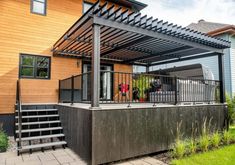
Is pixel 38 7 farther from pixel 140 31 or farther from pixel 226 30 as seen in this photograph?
pixel 226 30

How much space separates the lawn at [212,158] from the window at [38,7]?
7468mm

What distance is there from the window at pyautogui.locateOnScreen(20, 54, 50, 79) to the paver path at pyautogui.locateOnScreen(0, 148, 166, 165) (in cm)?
334

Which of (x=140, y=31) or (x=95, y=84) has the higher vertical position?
(x=140, y=31)

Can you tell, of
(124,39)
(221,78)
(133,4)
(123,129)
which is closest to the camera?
(123,129)

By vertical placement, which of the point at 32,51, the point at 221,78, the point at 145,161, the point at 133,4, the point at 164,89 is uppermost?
the point at 133,4

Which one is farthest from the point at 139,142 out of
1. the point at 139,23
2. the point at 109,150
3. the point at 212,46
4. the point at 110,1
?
the point at 110,1

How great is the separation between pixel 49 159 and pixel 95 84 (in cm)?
224

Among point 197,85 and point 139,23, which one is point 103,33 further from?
point 197,85

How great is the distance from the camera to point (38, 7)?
7.80 metres

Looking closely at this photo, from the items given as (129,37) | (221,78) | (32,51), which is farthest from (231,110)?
(32,51)

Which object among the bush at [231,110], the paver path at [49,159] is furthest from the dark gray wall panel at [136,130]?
the bush at [231,110]

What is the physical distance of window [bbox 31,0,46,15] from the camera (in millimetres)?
7684

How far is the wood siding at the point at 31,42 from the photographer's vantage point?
695cm

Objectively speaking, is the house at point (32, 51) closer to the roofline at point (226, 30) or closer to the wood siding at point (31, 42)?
the wood siding at point (31, 42)
